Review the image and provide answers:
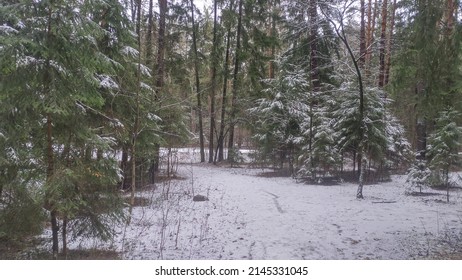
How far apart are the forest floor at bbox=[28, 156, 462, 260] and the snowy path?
2 cm

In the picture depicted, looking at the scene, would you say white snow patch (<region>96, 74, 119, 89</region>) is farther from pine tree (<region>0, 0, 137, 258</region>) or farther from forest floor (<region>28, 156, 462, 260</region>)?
forest floor (<region>28, 156, 462, 260</region>)

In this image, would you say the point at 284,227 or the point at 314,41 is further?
the point at 314,41

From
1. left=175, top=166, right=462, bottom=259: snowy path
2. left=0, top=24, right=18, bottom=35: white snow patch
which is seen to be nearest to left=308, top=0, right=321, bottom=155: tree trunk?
left=175, top=166, right=462, bottom=259: snowy path

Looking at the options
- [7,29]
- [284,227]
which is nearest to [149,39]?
[7,29]

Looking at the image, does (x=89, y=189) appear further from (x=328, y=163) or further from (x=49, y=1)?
(x=328, y=163)

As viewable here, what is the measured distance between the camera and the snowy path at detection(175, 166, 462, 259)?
5.05 m

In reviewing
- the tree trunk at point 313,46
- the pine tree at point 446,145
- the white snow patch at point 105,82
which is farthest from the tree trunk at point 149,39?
the pine tree at point 446,145

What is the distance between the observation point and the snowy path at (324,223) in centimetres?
505

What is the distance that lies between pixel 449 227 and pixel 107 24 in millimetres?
8447

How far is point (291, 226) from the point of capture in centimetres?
634

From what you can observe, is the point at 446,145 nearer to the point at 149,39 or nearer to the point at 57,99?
the point at 149,39

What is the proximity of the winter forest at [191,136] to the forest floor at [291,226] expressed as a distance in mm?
41

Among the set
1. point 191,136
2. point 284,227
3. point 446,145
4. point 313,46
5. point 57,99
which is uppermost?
point 313,46

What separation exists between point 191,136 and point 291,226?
7.92 m
